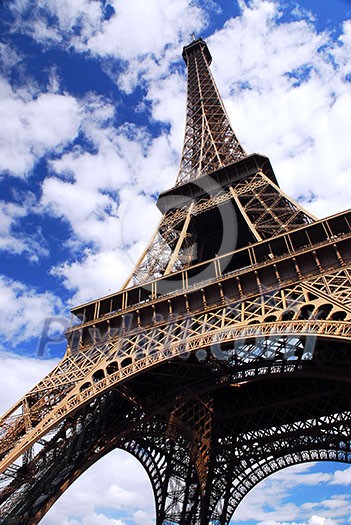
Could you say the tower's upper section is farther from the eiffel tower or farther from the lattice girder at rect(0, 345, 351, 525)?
the lattice girder at rect(0, 345, 351, 525)

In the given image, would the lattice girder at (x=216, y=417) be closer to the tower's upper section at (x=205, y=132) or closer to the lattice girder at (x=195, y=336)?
the lattice girder at (x=195, y=336)

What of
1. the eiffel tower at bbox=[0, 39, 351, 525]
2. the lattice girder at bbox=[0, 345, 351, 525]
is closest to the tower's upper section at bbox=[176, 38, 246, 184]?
the eiffel tower at bbox=[0, 39, 351, 525]

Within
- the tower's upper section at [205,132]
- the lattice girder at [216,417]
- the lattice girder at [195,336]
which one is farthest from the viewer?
the tower's upper section at [205,132]

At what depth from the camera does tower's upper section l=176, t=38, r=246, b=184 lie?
2928 cm

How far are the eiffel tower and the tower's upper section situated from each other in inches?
128

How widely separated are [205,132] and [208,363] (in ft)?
68.1

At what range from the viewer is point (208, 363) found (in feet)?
56.3

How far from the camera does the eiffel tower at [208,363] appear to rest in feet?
46.5

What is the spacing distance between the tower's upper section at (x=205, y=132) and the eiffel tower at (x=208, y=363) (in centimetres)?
325

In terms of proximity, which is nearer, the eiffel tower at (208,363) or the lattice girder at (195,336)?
the lattice girder at (195,336)

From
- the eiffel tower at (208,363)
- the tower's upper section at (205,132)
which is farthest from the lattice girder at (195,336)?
the tower's upper section at (205,132)

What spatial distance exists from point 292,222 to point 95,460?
12.7 meters

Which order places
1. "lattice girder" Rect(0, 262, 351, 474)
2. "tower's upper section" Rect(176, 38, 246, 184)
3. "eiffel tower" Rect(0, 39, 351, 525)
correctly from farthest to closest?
"tower's upper section" Rect(176, 38, 246, 184), "eiffel tower" Rect(0, 39, 351, 525), "lattice girder" Rect(0, 262, 351, 474)

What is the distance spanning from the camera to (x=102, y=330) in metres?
18.2
